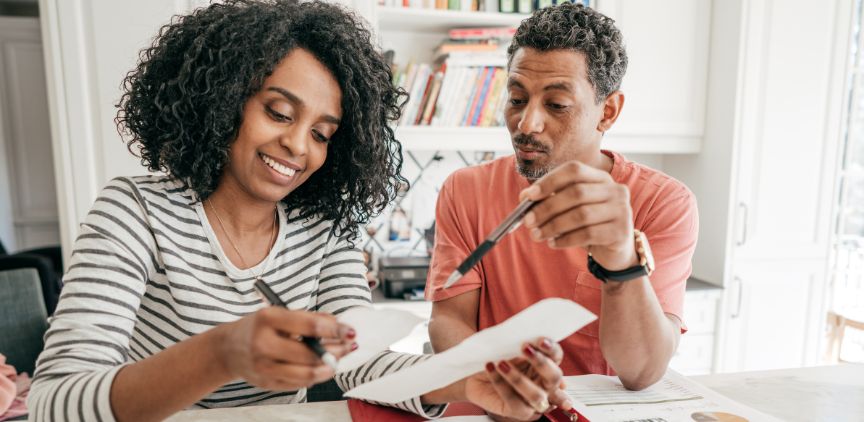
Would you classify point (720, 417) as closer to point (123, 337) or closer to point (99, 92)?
point (123, 337)

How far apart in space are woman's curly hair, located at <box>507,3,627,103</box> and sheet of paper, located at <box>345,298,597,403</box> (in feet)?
2.27

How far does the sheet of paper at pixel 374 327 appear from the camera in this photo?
1.99 feet

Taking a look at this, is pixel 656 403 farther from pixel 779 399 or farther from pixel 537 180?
pixel 537 180

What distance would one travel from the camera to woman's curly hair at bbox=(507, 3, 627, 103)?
3.67 feet

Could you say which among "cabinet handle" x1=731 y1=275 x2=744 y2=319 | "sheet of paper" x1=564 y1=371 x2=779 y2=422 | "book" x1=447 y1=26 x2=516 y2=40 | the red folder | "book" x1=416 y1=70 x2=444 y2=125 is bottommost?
Result: "cabinet handle" x1=731 y1=275 x2=744 y2=319

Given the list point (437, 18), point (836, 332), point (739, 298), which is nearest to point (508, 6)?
point (437, 18)

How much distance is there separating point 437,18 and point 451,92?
0.93 ft

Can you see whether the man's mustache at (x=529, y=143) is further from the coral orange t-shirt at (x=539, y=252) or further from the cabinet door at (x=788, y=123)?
the cabinet door at (x=788, y=123)

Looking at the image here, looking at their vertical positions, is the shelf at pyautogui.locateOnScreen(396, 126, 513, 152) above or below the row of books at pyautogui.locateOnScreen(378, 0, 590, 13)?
below

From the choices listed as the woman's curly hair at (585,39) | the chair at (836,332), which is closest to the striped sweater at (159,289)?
the woman's curly hair at (585,39)

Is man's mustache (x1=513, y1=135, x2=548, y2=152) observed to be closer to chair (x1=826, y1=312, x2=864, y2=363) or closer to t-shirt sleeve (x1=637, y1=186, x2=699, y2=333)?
t-shirt sleeve (x1=637, y1=186, x2=699, y2=333)

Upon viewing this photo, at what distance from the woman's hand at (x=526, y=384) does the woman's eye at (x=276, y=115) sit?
1.68 ft

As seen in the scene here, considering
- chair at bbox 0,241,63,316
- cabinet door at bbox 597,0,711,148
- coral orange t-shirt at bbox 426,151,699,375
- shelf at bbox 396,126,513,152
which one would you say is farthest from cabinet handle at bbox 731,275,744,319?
chair at bbox 0,241,63,316

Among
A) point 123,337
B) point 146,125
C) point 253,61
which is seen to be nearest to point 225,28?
point 253,61
